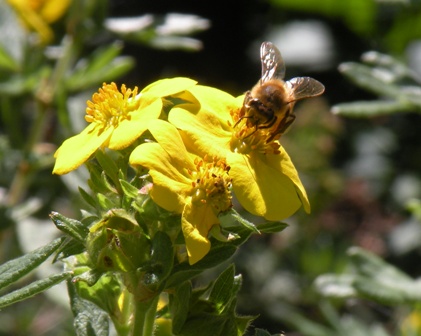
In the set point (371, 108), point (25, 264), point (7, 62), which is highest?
point (25, 264)

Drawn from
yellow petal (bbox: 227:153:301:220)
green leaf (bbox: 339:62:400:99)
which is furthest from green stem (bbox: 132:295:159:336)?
green leaf (bbox: 339:62:400:99)

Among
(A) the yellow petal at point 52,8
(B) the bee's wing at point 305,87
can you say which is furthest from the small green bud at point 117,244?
(A) the yellow petal at point 52,8

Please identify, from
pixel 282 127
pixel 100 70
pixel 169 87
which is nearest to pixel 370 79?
pixel 100 70

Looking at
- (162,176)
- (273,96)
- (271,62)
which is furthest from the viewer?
(271,62)

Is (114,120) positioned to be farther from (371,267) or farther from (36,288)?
(371,267)

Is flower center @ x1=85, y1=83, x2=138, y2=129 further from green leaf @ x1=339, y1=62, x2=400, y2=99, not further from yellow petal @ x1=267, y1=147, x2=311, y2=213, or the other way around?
green leaf @ x1=339, y1=62, x2=400, y2=99

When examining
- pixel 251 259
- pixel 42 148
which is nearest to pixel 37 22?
pixel 42 148

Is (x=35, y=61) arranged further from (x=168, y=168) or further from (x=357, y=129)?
(x=357, y=129)
